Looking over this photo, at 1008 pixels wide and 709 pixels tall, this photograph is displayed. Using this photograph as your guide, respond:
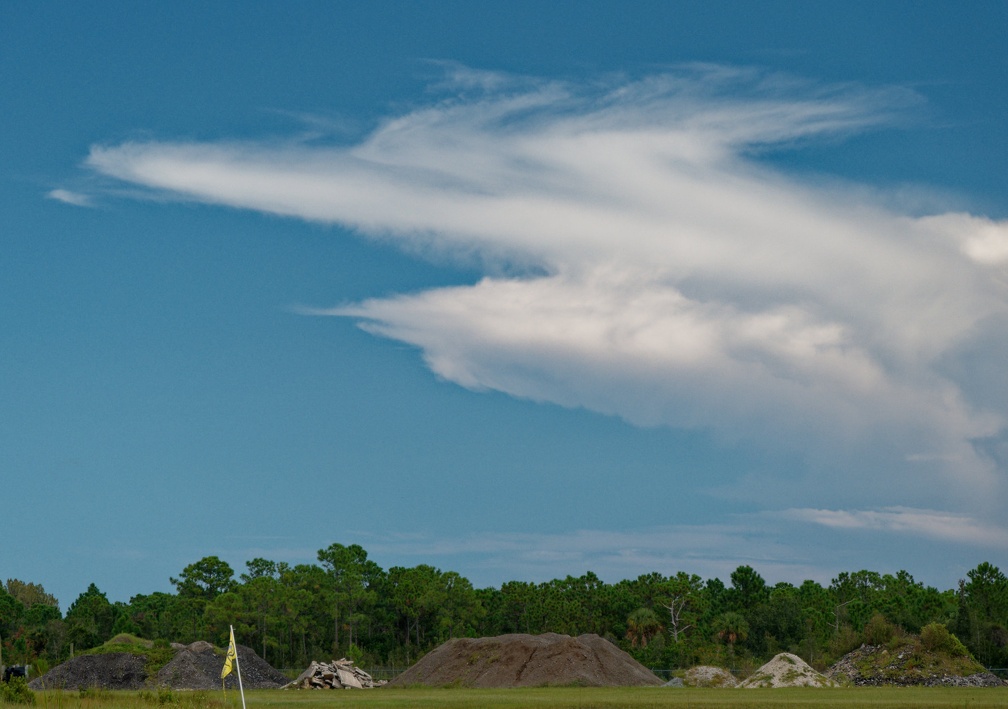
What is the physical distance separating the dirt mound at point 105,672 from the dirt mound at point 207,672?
9.55 feet

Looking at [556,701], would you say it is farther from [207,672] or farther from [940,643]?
[207,672]

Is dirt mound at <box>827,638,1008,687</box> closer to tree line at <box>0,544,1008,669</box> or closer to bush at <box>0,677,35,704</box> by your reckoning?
tree line at <box>0,544,1008,669</box>

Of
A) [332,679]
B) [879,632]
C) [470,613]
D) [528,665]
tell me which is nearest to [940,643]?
[879,632]

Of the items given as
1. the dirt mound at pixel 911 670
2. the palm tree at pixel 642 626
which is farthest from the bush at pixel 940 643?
the palm tree at pixel 642 626

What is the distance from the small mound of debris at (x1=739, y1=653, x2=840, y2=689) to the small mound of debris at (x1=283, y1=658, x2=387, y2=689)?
32.7 meters

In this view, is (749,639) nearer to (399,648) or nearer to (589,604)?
(589,604)

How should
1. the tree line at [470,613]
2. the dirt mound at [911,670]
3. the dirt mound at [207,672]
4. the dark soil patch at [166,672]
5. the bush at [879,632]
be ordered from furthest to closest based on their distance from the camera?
the tree line at [470,613]
the bush at [879,632]
the dark soil patch at [166,672]
the dirt mound at [207,672]
the dirt mound at [911,670]

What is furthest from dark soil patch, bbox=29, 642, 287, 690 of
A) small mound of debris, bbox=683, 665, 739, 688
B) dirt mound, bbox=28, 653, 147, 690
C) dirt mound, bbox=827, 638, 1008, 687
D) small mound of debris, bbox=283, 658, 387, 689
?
dirt mound, bbox=827, 638, 1008, 687

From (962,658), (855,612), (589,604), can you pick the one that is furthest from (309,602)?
(962,658)

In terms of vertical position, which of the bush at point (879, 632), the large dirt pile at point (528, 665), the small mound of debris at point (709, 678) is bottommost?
the small mound of debris at point (709, 678)

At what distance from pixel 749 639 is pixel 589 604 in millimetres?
21333

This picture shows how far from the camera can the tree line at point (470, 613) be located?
131 metres

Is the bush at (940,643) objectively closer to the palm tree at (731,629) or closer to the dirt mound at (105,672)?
the palm tree at (731,629)

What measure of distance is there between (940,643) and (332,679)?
168 ft
